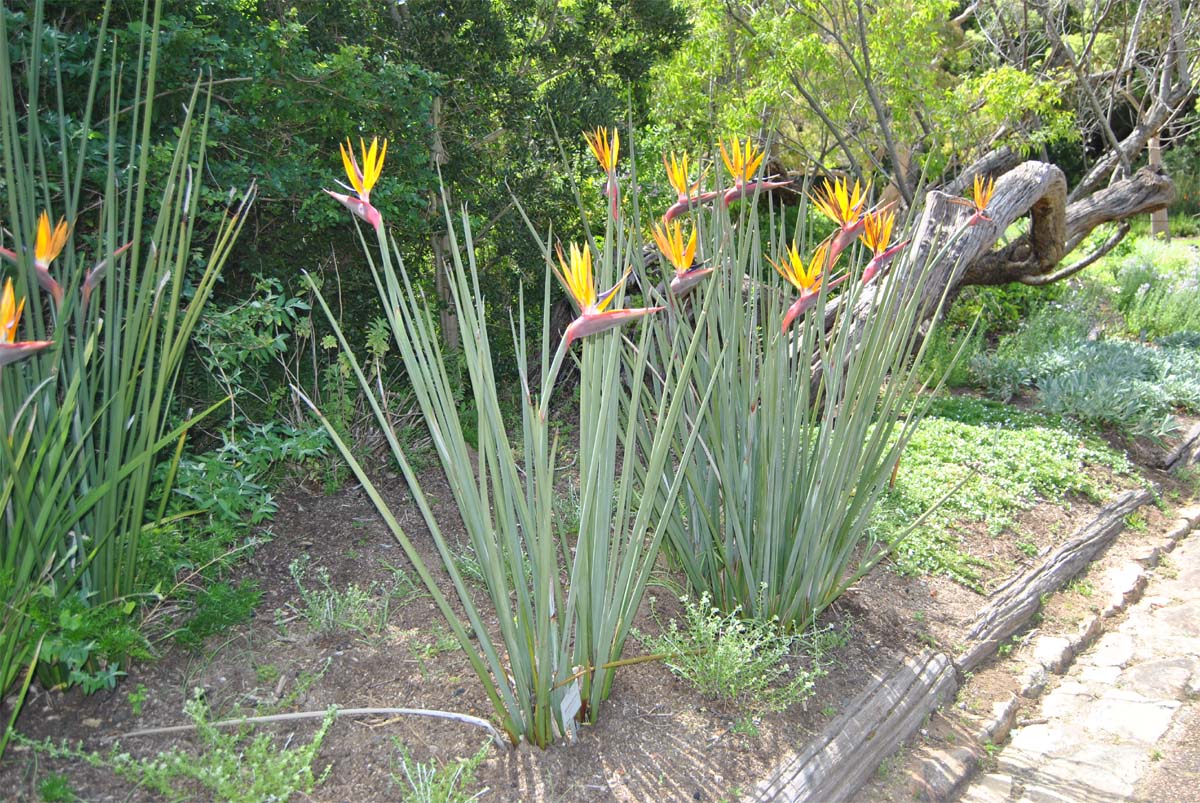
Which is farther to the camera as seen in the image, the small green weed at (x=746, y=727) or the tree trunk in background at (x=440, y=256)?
the tree trunk in background at (x=440, y=256)

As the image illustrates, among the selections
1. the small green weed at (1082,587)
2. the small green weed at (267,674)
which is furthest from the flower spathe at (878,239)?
the small green weed at (1082,587)

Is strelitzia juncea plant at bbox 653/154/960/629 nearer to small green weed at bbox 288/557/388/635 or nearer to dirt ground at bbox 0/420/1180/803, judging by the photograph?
dirt ground at bbox 0/420/1180/803

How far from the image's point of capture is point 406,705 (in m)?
2.35

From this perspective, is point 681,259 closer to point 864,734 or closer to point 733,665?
point 733,665

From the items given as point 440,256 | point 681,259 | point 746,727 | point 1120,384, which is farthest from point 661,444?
point 1120,384

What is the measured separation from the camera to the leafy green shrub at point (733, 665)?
2.38m

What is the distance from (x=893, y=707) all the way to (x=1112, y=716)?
0.90 meters

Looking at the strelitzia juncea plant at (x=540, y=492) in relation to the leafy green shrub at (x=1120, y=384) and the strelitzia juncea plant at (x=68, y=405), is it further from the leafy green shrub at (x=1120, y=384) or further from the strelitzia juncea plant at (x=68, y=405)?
the leafy green shrub at (x=1120, y=384)

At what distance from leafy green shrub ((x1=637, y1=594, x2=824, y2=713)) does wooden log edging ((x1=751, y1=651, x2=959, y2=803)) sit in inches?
5.5

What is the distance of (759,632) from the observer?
244 centimetres

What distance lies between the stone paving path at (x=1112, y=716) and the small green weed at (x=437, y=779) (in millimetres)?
1335

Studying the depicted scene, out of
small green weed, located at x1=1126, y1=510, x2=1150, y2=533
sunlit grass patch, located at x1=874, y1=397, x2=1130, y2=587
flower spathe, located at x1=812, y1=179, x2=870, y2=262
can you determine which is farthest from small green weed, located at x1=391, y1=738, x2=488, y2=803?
Answer: small green weed, located at x1=1126, y1=510, x2=1150, y2=533

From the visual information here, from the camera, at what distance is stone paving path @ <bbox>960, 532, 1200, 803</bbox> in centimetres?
256

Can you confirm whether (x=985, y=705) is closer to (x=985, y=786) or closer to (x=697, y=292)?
(x=985, y=786)
